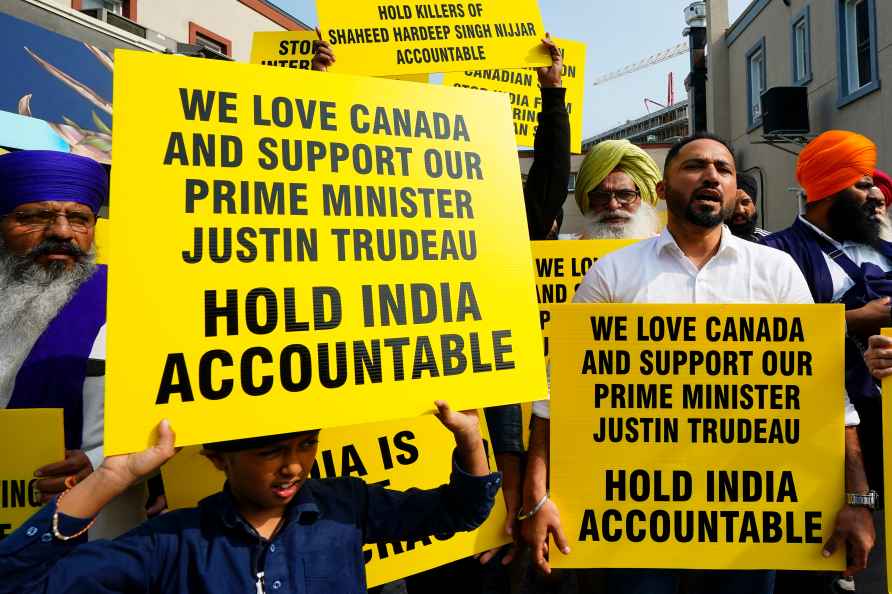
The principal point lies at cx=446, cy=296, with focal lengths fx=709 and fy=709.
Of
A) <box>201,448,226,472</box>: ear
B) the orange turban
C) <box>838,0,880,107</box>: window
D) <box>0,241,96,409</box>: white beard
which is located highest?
<box>838,0,880,107</box>: window

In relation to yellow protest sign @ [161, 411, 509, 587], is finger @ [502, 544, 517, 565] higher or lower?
lower

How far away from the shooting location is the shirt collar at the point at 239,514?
176 centimetres

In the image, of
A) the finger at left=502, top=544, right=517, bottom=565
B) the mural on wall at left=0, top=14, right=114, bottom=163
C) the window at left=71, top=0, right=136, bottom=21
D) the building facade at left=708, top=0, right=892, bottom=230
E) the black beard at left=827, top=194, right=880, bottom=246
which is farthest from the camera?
the window at left=71, top=0, right=136, bottom=21

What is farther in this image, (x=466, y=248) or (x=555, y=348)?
(x=555, y=348)

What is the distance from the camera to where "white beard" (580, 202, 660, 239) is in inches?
140

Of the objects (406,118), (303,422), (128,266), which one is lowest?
(303,422)

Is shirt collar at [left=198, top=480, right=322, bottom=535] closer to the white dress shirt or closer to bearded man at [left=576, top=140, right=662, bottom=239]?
the white dress shirt

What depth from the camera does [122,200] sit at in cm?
156

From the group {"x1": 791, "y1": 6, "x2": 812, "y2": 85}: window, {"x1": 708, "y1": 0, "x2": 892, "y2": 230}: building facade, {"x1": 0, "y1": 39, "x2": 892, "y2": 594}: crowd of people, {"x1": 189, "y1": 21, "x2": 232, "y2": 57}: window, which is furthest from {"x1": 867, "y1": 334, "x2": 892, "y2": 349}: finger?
{"x1": 791, "y1": 6, "x2": 812, "y2": 85}: window

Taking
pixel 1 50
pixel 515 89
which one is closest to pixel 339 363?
pixel 515 89

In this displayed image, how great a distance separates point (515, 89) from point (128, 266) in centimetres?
336

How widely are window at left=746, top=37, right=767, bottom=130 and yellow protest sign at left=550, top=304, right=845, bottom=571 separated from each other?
731 inches

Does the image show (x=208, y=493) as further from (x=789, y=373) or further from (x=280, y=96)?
(x=789, y=373)

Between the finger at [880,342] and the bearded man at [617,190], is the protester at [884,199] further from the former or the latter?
the finger at [880,342]
